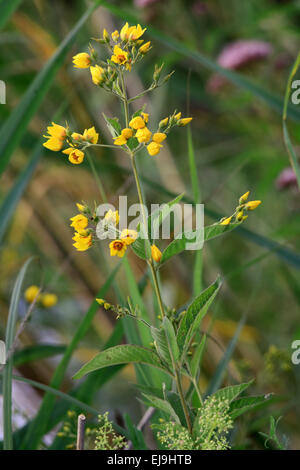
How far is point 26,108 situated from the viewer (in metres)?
0.43

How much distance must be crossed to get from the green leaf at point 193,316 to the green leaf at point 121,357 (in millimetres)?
16

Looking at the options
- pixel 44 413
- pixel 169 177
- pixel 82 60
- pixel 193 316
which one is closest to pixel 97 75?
pixel 82 60

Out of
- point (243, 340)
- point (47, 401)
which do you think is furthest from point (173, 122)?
point (243, 340)

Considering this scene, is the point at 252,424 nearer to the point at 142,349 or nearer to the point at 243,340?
the point at 142,349

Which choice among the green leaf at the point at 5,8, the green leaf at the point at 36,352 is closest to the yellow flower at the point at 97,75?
the green leaf at the point at 5,8

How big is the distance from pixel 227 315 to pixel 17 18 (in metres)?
0.58

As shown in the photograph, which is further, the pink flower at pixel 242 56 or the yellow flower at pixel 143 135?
the pink flower at pixel 242 56

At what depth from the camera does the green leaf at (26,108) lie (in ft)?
1.40

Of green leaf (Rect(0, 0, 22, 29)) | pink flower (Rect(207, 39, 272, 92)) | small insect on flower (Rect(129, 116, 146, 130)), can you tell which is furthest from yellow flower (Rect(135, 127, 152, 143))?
pink flower (Rect(207, 39, 272, 92))

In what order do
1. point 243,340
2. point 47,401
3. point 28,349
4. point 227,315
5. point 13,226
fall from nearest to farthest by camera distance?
point 47,401, point 28,349, point 243,340, point 227,315, point 13,226

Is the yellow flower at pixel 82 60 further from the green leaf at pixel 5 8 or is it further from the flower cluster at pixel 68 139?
the green leaf at pixel 5 8

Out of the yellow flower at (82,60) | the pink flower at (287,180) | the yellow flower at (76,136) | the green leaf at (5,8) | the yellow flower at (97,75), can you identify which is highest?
the pink flower at (287,180)

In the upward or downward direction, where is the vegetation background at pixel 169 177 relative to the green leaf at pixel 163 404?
upward

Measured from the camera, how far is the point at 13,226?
3.43 feet
